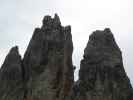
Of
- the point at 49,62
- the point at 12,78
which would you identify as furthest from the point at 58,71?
the point at 12,78

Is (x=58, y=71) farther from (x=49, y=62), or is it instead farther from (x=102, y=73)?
(x=102, y=73)

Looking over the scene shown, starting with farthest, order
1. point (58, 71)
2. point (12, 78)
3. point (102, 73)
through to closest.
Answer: point (102, 73) < point (12, 78) < point (58, 71)

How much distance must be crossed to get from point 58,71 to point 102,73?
10.3 meters

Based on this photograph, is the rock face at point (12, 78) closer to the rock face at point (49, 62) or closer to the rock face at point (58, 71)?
the rock face at point (58, 71)

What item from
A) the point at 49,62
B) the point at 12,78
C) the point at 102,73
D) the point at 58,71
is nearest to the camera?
the point at 58,71

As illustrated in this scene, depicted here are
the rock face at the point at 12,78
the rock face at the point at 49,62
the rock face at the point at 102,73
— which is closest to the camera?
the rock face at the point at 49,62

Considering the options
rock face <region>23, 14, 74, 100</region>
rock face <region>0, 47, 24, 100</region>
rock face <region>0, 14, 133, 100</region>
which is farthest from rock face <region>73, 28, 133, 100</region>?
rock face <region>0, 47, 24, 100</region>

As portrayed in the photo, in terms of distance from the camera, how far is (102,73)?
242ft

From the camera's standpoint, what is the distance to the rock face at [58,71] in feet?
226

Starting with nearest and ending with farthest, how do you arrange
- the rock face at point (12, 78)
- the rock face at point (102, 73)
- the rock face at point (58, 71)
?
the rock face at point (58, 71), the rock face at point (12, 78), the rock face at point (102, 73)

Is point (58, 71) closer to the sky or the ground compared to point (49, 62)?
closer to the ground

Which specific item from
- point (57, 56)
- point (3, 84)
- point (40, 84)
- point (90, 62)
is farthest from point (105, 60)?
point (3, 84)

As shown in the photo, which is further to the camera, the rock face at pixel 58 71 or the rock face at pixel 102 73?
the rock face at pixel 102 73

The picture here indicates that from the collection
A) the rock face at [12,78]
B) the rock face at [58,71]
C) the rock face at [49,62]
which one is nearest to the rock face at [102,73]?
the rock face at [58,71]
